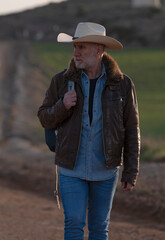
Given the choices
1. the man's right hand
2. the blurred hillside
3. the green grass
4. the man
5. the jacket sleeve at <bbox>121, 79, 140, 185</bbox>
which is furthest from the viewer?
the blurred hillside

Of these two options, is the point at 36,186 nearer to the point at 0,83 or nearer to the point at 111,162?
the point at 111,162

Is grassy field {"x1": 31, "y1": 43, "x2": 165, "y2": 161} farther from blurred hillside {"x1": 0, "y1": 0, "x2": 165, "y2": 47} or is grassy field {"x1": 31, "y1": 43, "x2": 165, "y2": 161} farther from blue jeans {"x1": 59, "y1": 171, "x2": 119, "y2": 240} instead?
blurred hillside {"x1": 0, "y1": 0, "x2": 165, "y2": 47}

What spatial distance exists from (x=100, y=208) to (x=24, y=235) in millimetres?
2305

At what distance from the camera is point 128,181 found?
530 cm

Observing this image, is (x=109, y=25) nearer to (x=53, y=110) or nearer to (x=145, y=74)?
(x=145, y=74)

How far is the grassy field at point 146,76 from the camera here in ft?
65.8

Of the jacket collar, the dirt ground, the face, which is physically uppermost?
the face

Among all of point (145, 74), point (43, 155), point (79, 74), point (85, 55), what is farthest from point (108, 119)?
point (145, 74)

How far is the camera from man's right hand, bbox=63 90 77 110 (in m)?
5.05

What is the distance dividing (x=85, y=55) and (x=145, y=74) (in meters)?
34.2

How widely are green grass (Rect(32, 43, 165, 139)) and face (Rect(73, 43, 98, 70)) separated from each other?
11992mm

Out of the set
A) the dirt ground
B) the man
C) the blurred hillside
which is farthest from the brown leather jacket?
the blurred hillside

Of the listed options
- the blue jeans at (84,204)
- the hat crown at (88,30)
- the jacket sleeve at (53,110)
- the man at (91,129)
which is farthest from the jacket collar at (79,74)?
the blue jeans at (84,204)

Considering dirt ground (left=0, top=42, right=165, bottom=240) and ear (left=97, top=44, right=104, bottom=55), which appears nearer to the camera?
ear (left=97, top=44, right=104, bottom=55)
